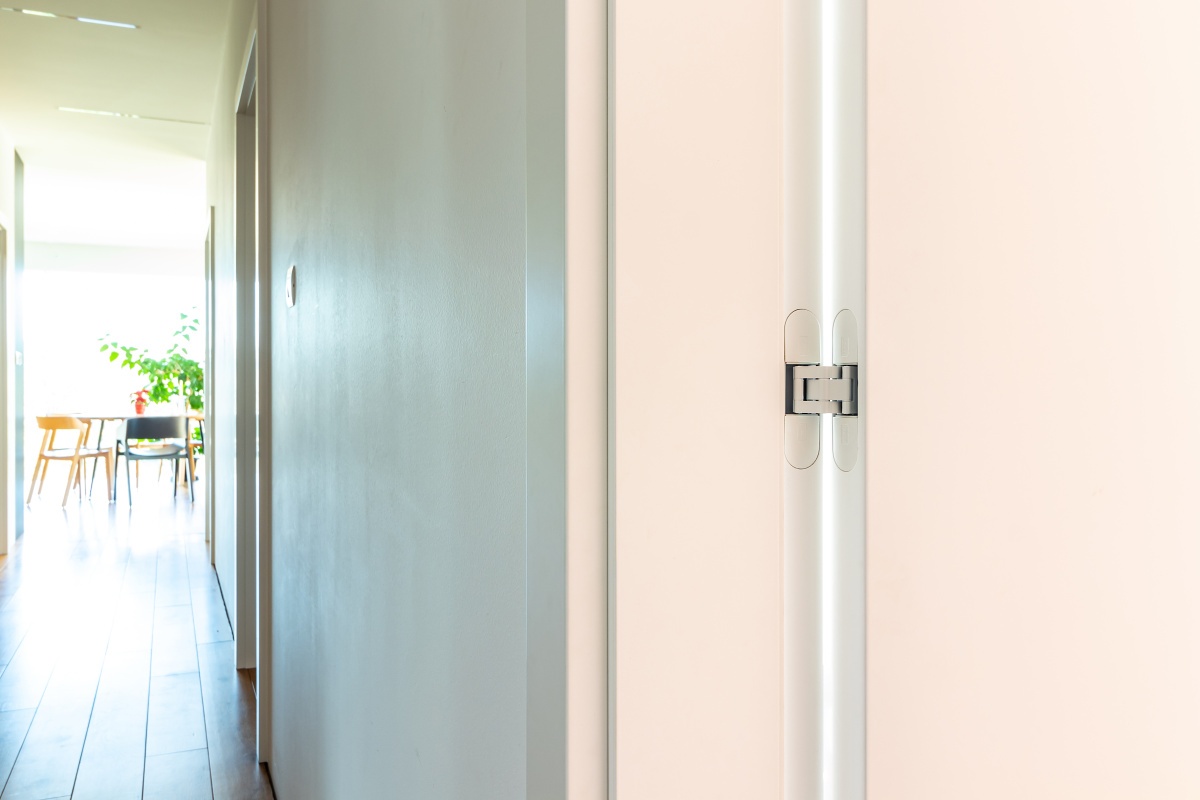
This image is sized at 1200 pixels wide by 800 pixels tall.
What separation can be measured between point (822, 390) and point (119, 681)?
10.5ft

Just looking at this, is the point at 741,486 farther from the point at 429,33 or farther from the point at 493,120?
the point at 429,33

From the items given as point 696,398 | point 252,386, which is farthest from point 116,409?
point 696,398

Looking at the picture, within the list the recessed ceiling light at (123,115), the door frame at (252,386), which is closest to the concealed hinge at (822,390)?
the door frame at (252,386)

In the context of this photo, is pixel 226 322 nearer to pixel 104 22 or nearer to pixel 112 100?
pixel 104 22

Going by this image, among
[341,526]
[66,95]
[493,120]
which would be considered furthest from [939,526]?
[66,95]

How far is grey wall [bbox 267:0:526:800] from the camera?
0.66 m

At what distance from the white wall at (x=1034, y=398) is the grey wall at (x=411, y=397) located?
10.7 inches

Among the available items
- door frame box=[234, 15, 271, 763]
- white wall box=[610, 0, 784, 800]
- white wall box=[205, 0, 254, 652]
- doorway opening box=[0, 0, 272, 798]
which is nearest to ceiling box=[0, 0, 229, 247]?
doorway opening box=[0, 0, 272, 798]

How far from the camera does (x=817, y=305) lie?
0.56m

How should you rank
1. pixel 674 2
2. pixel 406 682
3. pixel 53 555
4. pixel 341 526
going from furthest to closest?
pixel 53 555
pixel 341 526
pixel 406 682
pixel 674 2

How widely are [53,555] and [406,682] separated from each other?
17.4 feet

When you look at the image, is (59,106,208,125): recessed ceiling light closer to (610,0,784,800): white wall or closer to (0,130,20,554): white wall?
(0,130,20,554): white wall

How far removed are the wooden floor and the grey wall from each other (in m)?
0.93

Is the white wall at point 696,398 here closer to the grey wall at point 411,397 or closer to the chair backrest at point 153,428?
the grey wall at point 411,397
